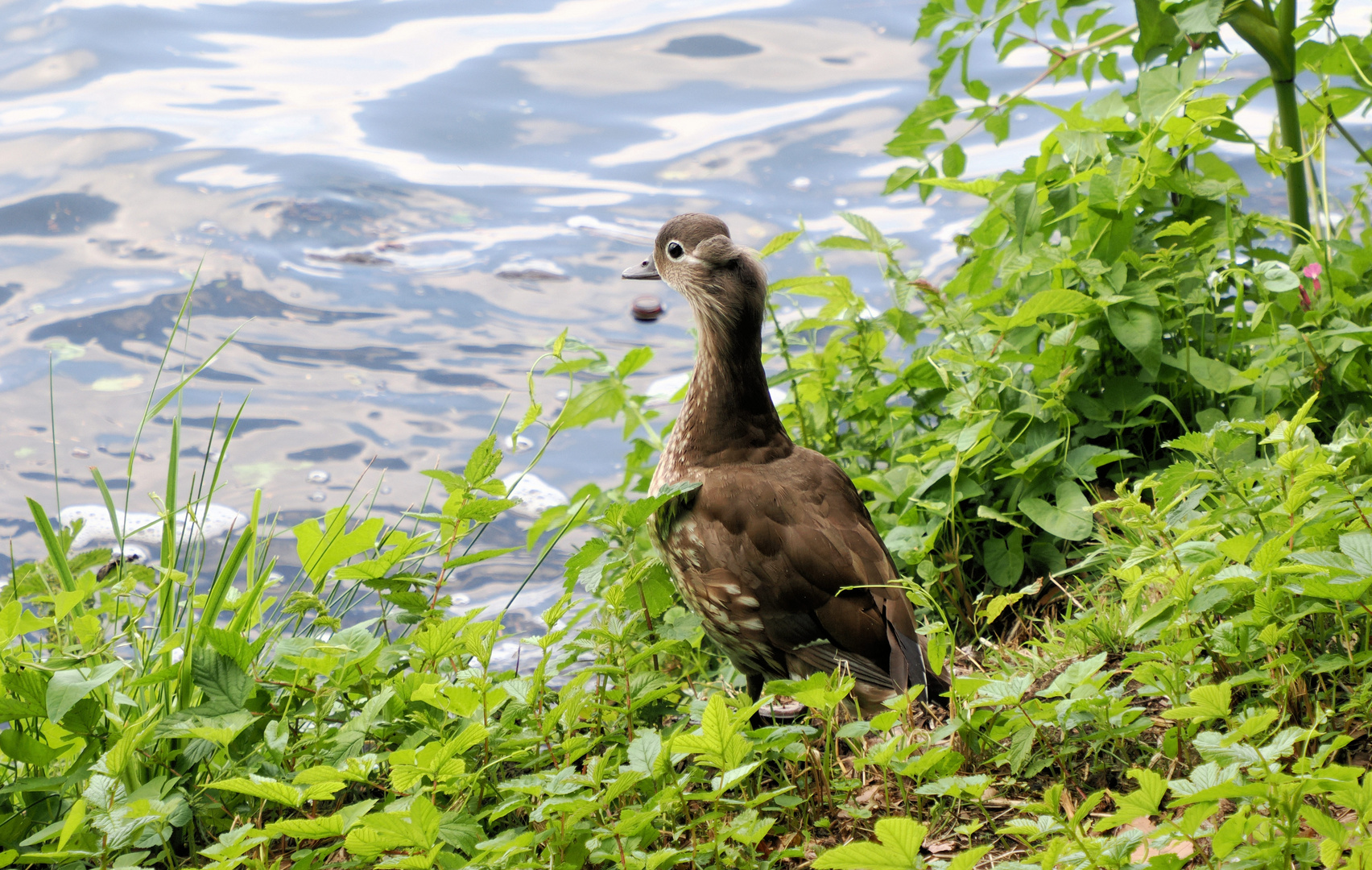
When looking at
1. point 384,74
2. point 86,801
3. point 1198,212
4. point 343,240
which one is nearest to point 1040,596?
point 1198,212

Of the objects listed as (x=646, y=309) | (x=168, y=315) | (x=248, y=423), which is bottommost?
(x=248, y=423)

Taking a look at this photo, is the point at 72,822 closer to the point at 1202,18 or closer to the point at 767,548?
the point at 767,548

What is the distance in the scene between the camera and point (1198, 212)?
12.3 feet

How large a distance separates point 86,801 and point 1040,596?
2.69m

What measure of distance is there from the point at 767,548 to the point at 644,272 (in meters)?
1.29

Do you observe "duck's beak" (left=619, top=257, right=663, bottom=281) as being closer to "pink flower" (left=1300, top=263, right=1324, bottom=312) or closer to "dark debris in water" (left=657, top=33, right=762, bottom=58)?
"pink flower" (left=1300, top=263, right=1324, bottom=312)

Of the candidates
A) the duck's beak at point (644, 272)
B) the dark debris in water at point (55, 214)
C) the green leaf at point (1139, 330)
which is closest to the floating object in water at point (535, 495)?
the duck's beak at point (644, 272)

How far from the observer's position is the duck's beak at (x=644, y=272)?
12.6ft

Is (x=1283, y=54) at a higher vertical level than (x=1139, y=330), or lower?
higher

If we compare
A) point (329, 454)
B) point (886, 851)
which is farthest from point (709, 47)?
point (886, 851)

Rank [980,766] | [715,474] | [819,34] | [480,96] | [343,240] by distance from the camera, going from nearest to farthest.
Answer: [980,766] < [715,474] < [343,240] < [480,96] < [819,34]

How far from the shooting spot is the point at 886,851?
1669 millimetres

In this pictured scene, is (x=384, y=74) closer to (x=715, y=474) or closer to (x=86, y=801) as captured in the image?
(x=715, y=474)

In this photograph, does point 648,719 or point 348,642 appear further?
point 648,719
